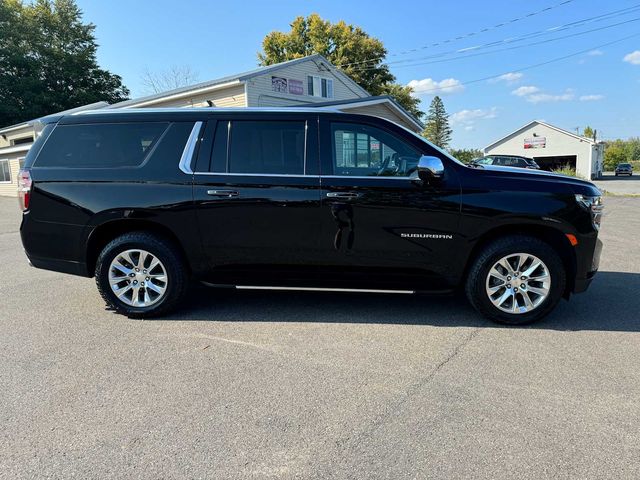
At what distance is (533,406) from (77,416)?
2.88 meters

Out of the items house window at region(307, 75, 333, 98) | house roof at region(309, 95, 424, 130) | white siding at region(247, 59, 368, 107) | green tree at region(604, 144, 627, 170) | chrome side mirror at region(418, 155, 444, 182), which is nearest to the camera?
chrome side mirror at region(418, 155, 444, 182)

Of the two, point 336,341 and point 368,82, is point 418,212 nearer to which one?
point 336,341

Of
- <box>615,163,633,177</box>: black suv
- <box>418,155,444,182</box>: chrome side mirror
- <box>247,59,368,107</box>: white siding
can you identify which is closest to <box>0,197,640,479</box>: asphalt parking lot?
<box>418,155,444,182</box>: chrome side mirror

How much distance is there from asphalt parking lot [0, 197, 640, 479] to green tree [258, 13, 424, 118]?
145 feet

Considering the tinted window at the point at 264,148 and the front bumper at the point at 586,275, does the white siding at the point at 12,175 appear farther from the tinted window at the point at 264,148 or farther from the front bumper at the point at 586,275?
the front bumper at the point at 586,275

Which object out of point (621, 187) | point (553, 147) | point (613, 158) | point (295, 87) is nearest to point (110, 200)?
point (295, 87)

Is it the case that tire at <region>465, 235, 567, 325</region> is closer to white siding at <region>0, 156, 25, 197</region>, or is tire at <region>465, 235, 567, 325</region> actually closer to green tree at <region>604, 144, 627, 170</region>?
white siding at <region>0, 156, 25, 197</region>

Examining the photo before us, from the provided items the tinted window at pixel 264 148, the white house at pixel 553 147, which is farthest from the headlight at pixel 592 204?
the white house at pixel 553 147

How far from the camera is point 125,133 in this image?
4598 mm

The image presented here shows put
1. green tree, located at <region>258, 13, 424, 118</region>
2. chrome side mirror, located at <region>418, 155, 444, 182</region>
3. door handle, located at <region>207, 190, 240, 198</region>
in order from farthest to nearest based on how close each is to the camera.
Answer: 1. green tree, located at <region>258, 13, 424, 118</region>
2. door handle, located at <region>207, 190, 240, 198</region>
3. chrome side mirror, located at <region>418, 155, 444, 182</region>

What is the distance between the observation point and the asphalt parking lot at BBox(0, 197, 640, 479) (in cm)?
246

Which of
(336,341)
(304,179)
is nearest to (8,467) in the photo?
(336,341)

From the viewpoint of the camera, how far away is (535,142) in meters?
50.8

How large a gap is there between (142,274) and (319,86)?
2146 cm
